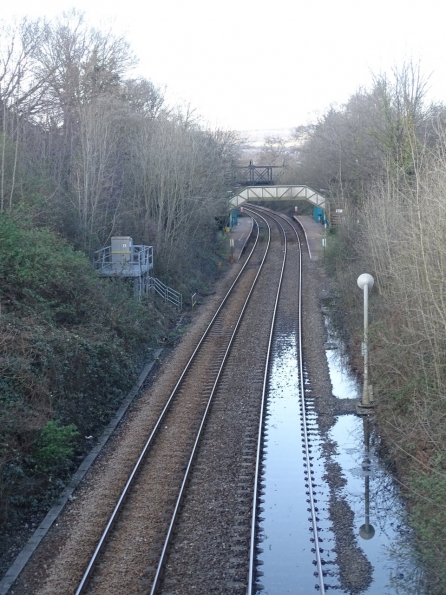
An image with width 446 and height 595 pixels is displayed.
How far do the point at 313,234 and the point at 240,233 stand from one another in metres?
5.50

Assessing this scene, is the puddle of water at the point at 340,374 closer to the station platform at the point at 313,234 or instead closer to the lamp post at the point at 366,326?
the lamp post at the point at 366,326

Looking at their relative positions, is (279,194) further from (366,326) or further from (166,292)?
(366,326)

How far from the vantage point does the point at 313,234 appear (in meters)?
48.2

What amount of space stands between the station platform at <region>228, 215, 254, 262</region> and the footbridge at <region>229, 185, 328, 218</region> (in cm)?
232

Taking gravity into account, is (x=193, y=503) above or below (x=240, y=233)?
below

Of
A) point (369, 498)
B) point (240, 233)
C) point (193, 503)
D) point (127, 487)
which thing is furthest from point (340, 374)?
point (240, 233)

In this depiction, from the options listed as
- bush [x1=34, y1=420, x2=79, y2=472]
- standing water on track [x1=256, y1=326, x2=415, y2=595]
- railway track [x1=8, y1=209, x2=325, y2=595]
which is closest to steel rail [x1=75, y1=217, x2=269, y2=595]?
railway track [x1=8, y1=209, x2=325, y2=595]

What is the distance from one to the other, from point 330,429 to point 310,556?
5118mm

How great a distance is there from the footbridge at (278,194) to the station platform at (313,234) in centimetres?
209

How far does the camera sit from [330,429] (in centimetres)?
1428

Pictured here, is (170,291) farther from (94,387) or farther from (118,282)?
(94,387)

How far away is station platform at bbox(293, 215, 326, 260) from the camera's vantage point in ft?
134

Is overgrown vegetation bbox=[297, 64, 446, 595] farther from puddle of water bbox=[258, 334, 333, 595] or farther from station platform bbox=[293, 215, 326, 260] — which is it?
station platform bbox=[293, 215, 326, 260]

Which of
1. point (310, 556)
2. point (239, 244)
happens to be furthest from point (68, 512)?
point (239, 244)
